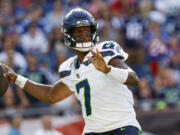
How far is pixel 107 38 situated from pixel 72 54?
84 cm

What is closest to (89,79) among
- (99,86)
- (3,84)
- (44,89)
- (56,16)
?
(99,86)

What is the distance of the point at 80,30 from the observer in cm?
479

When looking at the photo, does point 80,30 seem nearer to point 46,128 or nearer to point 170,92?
point 46,128

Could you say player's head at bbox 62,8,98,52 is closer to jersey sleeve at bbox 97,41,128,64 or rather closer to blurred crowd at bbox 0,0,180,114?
jersey sleeve at bbox 97,41,128,64

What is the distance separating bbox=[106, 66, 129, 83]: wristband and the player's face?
49 centimetres

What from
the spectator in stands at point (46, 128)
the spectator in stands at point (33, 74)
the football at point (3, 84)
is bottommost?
the spectator in stands at point (46, 128)

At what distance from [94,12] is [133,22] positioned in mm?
895

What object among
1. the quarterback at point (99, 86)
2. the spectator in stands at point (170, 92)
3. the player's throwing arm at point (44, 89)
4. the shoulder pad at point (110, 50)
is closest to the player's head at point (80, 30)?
the quarterback at point (99, 86)

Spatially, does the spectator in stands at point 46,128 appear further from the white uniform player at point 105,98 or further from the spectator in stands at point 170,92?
the white uniform player at point 105,98

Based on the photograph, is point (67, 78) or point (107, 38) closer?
point (67, 78)

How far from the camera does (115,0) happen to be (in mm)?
11773

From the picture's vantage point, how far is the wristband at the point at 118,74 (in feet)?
14.3

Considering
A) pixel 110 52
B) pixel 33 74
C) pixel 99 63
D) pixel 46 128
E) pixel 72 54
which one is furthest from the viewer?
pixel 72 54

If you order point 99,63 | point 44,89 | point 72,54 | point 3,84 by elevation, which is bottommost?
point 72,54
